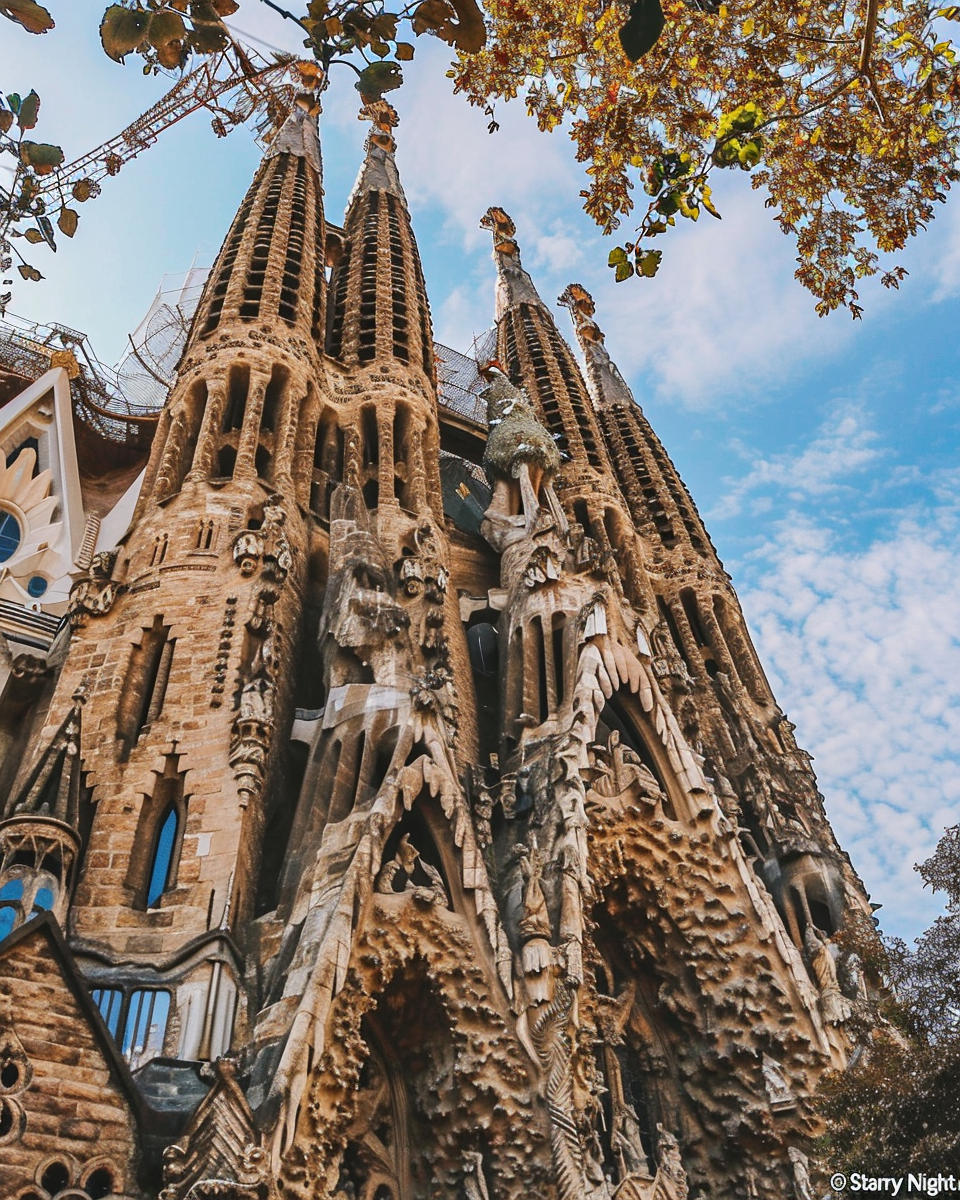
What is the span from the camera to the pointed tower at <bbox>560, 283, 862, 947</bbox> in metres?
18.9

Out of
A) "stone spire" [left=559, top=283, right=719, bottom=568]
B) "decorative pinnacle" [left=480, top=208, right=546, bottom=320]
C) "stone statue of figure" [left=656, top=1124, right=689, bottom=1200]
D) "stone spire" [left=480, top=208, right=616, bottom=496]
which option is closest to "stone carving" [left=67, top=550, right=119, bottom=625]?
"stone statue of figure" [left=656, top=1124, right=689, bottom=1200]

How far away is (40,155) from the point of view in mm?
5270

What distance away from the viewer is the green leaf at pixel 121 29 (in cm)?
444

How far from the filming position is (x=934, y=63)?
6.56 meters

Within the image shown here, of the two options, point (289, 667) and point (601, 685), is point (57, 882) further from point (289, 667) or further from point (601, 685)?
point (601, 685)

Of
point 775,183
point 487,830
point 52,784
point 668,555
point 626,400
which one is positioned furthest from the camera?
point 626,400

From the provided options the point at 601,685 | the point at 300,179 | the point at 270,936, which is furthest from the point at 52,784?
the point at 300,179

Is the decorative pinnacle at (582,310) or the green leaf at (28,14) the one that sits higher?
the decorative pinnacle at (582,310)

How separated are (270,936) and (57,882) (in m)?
2.11

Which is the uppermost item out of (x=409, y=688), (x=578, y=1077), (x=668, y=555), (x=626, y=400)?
(x=626, y=400)

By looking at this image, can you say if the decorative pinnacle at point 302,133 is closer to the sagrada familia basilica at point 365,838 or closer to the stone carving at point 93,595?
the sagrada familia basilica at point 365,838

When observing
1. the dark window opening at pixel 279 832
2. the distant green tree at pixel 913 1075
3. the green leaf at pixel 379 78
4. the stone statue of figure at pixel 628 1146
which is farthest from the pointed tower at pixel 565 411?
the green leaf at pixel 379 78

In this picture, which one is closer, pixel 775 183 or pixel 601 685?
pixel 775 183

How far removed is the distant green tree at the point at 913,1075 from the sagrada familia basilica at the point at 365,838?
2.73 meters
